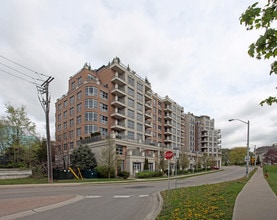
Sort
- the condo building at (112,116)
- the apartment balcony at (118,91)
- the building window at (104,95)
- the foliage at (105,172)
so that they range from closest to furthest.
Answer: the foliage at (105,172)
the condo building at (112,116)
the building window at (104,95)
the apartment balcony at (118,91)

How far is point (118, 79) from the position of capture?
2111 inches

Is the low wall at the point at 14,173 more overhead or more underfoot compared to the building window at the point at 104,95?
more underfoot

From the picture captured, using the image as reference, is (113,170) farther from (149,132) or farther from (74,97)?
(149,132)

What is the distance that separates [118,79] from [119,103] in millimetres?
5168

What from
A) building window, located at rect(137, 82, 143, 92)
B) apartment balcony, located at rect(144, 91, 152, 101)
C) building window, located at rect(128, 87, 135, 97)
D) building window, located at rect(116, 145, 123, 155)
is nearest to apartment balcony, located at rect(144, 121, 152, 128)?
apartment balcony, located at rect(144, 91, 152, 101)

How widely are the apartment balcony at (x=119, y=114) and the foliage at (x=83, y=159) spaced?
13871mm

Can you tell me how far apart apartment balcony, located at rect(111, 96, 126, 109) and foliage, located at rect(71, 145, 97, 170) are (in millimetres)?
15394

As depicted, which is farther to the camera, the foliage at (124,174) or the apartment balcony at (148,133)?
the apartment balcony at (148,133)

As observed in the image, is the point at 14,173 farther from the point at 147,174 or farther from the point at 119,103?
the point at 119,103

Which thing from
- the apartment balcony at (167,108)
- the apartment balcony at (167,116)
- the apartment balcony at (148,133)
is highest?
the apartment balcony at (167,108)

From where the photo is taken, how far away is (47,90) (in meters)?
28.7

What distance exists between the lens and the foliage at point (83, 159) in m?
38.5

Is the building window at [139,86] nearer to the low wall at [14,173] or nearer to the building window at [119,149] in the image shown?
the building window at [119,149]

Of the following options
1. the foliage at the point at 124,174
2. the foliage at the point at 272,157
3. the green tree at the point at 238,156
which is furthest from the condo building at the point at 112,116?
the green tree at the point at 238,156
